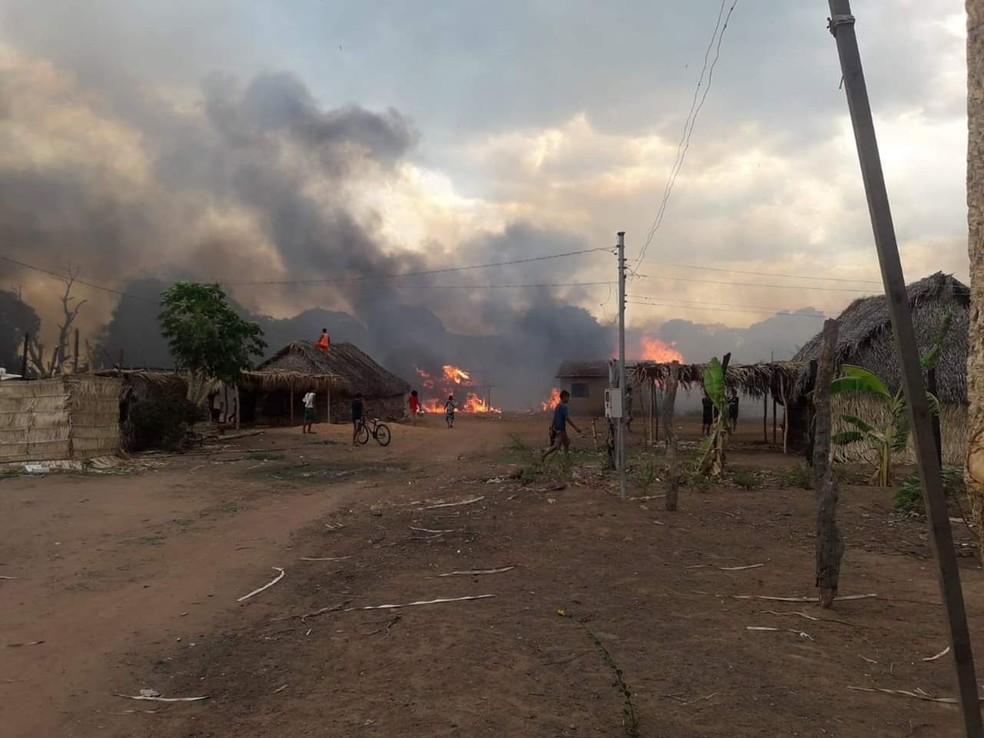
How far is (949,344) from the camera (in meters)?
16.4

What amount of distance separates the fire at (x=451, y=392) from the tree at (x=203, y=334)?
28.5 meters

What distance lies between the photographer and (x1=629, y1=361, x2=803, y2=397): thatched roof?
2039 centimetres

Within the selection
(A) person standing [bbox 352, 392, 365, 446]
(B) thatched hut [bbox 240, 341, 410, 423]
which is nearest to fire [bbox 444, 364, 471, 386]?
(B) thatched hut [bbox 240, 341, 410, 423]

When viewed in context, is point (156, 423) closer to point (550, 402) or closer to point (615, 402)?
point (615, 402)

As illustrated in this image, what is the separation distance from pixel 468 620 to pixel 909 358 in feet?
13.2

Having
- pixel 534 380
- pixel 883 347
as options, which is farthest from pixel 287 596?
pixel 534 380

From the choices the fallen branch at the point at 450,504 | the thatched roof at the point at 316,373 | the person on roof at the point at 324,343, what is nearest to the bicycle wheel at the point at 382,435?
the thatched roof at the point at 316,373

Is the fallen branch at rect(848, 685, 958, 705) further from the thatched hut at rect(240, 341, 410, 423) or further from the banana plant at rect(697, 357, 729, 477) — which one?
the thatched hut at rect(240, 341, 410, 423)

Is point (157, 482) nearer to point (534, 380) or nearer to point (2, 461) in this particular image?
point (2, 461)

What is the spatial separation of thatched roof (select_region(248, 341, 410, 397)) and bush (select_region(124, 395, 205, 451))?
28.1 feet

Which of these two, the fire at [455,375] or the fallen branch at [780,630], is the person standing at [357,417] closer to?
the fallen branch at [780,630]

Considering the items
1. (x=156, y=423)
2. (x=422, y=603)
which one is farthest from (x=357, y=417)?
(x=422, y=603)

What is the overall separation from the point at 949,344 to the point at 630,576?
562 inches

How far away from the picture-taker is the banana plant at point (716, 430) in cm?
1254
